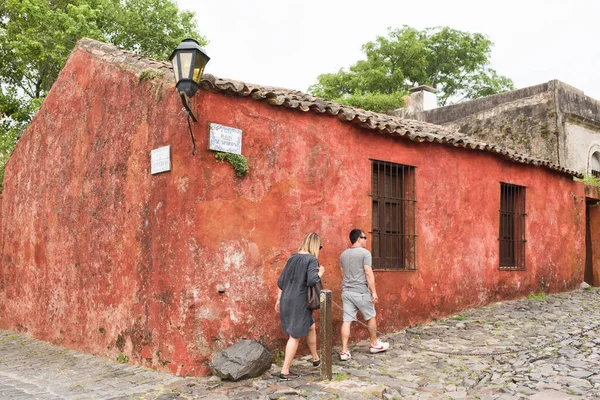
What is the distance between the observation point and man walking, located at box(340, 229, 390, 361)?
6.64 m

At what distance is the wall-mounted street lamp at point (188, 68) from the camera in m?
5.68

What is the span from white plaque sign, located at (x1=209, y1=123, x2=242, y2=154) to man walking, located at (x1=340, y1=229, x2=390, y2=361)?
1825 mm

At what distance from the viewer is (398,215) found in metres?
8.46

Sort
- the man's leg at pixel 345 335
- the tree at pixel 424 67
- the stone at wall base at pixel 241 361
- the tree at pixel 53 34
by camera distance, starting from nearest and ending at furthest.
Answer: the stone at wall base at pixel 241 361, the man's leg at pixel 345 335, the tree at pixel 53 34, the tree at pixel 424 67

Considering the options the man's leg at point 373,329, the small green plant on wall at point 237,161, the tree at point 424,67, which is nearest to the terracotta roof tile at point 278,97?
the small green plant on wall at point 237,161

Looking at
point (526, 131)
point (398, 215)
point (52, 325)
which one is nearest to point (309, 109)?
point (398, 215)

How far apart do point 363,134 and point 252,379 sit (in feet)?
12.5

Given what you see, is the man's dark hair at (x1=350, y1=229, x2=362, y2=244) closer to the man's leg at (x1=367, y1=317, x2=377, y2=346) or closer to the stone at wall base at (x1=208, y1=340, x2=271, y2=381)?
the man's leg at (x1=367, y1=317, x2=377, y2=346)

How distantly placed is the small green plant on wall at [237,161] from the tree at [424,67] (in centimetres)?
2382

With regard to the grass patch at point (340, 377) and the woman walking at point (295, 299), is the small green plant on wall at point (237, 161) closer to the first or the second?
the woman walking at point (295, 299)

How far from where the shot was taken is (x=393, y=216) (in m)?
8.41

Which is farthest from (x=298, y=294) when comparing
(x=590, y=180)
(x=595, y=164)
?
(x=595, y=164)

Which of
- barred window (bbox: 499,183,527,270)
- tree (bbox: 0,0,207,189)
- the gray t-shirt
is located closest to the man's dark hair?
the gray t-shirt

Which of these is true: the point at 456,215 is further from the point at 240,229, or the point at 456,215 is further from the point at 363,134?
the point at 240,229
